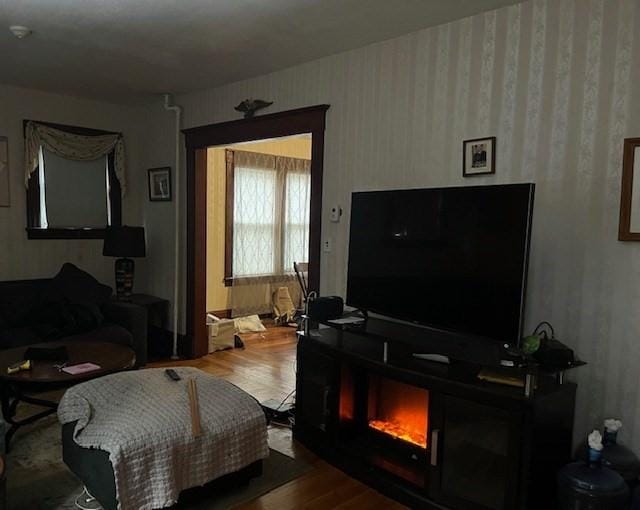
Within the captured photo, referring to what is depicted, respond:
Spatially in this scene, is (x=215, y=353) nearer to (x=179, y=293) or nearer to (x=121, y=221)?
(x=179, y=293)

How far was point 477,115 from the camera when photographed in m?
2.86

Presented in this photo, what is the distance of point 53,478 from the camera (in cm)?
267

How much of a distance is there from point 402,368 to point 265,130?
242 cm

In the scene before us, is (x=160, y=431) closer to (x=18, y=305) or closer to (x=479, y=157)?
(x=479, y=157)

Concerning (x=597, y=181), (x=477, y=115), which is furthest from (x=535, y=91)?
(x=597, y=181)

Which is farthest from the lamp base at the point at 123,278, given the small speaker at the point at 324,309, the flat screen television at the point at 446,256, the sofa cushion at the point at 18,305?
the flat screen television at the point at 446,256

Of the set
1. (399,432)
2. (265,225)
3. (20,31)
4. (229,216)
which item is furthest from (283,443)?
(265,225)

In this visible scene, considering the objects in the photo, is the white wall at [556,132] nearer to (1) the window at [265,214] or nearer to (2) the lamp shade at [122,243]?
(2) the lamp shade at [122,243]

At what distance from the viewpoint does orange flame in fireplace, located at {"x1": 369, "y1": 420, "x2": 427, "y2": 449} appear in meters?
2.66

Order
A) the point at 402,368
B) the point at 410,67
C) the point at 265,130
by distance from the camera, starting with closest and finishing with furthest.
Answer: the point at 402,368 < the point at 410,67 < the point at 265,130

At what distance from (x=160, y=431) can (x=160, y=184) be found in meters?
3.50

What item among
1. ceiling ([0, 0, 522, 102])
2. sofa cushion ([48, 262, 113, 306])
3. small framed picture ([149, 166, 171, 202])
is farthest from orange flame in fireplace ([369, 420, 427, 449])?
small framed picture ([149, 166, 171, 202])

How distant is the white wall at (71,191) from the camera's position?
4703 millimetres

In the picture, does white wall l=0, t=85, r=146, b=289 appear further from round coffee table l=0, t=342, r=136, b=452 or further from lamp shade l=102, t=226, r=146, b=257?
round coffee table l=0, t=342, r=136, b=452
